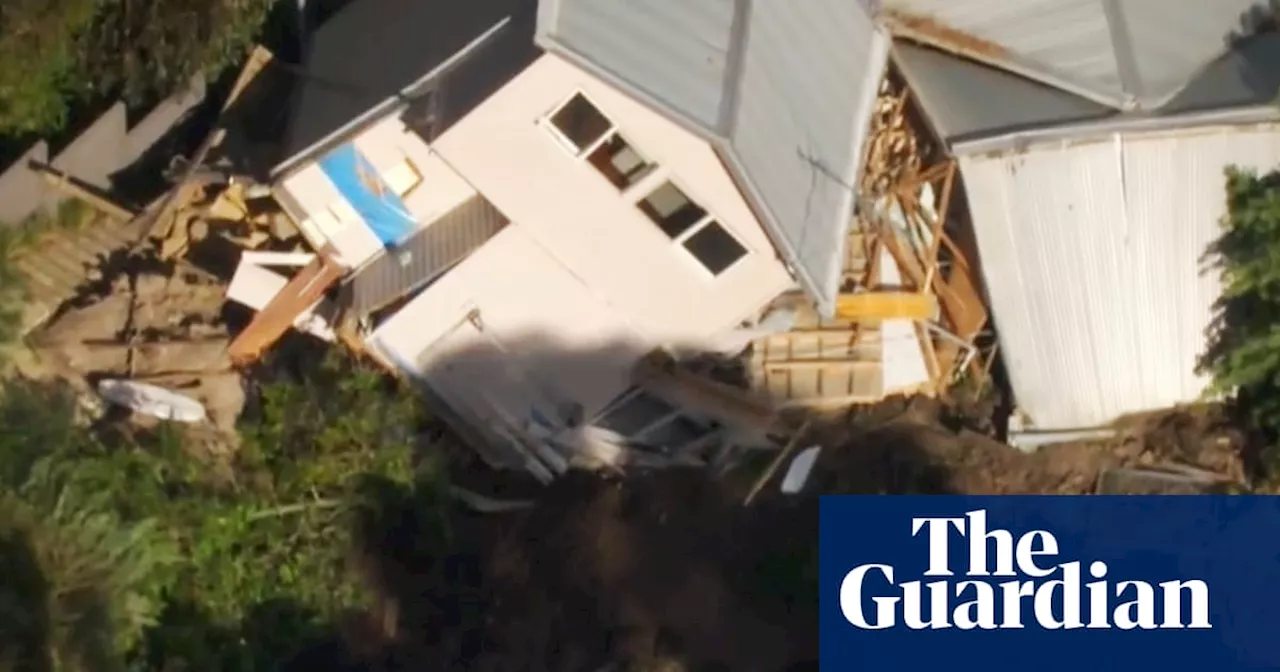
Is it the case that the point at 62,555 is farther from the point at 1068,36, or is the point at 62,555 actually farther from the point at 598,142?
the point at 1068,36

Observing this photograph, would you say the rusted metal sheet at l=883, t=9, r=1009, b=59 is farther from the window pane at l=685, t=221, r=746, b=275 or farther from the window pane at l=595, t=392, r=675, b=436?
the window pane at l=595, t=392, r=675, b=436

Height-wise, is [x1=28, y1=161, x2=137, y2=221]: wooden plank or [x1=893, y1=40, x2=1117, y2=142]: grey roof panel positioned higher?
[x1=893, y1=40, x2=1117, y2=142]: grey roof panel

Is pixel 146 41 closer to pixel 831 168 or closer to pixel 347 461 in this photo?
pixel 347 461

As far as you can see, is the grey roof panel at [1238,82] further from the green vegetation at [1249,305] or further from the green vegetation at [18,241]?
the green vegetation at [18,241]

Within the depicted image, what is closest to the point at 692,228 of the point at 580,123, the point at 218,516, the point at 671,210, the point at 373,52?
the point at 671,210

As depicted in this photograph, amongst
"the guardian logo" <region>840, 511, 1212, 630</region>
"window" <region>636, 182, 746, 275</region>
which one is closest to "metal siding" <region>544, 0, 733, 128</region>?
"window" <region>636, 182, 746, 275</region>

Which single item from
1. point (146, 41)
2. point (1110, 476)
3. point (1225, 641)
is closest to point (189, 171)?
point (146, 41)
